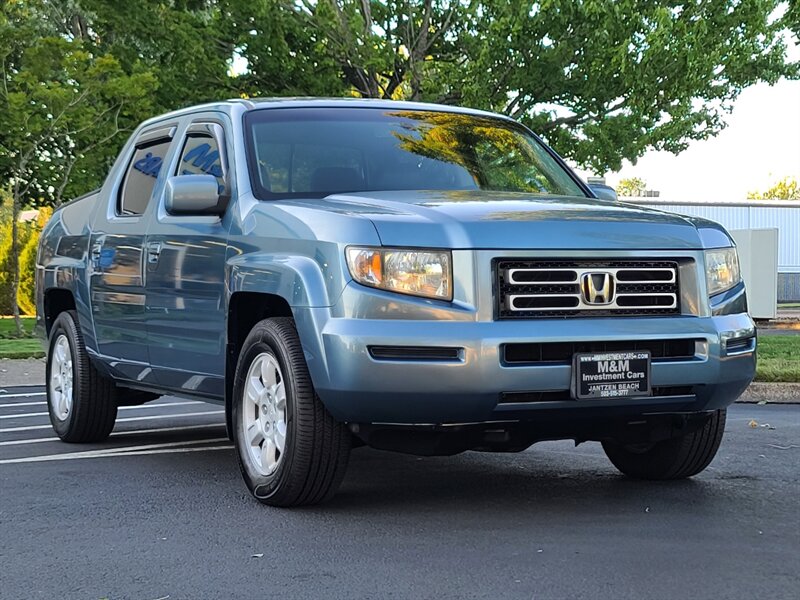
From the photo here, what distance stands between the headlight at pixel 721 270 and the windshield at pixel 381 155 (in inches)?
48.3

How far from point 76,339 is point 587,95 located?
16.9 meters

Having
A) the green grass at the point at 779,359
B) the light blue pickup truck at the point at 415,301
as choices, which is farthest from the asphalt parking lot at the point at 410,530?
the green grass at the point at 779,359

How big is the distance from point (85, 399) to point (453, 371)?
376cm

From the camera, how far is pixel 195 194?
6.41m

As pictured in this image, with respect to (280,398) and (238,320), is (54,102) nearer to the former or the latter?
(238,320)

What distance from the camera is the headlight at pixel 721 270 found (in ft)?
19.4

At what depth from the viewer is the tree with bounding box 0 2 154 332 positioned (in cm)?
2266

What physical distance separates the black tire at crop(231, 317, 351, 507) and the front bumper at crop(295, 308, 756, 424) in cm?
13

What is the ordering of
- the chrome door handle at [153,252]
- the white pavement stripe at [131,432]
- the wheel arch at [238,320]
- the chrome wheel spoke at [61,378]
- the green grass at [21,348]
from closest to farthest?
the wheel arch at [238,320] → the chrome door handle at [153,252] → the chrome wheel spoke at [61,378] → the white pavement stripe at [131,432] → the green grass at [21,348]

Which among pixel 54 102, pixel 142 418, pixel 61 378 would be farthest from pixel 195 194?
pixel 54 102

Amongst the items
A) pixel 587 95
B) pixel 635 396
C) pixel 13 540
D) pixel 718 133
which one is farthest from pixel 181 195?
pixel 718 133

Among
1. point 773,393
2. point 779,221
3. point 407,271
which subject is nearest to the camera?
point 407,271

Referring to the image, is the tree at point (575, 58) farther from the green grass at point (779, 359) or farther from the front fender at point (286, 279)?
the front fender at point (286, 279)

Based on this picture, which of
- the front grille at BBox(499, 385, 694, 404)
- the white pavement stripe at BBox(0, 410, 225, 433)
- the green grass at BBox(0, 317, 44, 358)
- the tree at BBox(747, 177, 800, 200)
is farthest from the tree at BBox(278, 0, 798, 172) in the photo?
the tree at BBox(747, 177, 800, 200)
